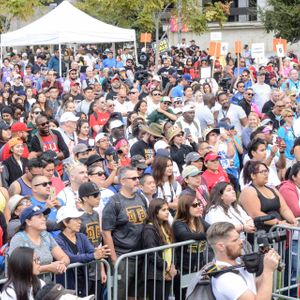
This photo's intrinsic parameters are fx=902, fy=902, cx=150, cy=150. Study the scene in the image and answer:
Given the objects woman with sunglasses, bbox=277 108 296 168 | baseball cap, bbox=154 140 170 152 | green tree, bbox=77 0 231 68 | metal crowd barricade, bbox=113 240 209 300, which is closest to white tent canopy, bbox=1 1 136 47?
green tree, bbox=77 0 231 68

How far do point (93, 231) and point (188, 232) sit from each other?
91cm

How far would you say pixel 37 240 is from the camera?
7602 millimetres

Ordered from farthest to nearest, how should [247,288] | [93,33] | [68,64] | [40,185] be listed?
[68,64], [93,33], [40,185], [247,288]

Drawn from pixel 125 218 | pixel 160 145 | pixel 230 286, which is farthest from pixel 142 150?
pixel 230 286

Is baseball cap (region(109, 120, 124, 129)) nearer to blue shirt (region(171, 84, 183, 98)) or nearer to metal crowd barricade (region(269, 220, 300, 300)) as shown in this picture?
metal crowd barricade (region(269, 220, 300, 300))

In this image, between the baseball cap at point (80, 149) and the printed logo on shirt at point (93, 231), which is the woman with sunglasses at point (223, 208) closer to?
the printed logo on shirt at point (93, 231)

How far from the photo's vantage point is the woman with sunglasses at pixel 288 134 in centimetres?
1341

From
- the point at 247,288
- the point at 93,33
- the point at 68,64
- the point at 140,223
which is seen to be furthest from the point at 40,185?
the point at 68,64

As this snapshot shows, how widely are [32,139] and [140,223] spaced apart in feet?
12.2

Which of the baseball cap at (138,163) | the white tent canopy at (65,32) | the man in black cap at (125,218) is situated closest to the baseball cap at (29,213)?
the man in black cap at (125,218)

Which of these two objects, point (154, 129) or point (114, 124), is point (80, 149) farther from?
point (114, 124)

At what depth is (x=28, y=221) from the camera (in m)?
7.51

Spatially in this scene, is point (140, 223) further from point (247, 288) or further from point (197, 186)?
point (247, 288)

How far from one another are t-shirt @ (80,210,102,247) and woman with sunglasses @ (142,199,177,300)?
441mm
